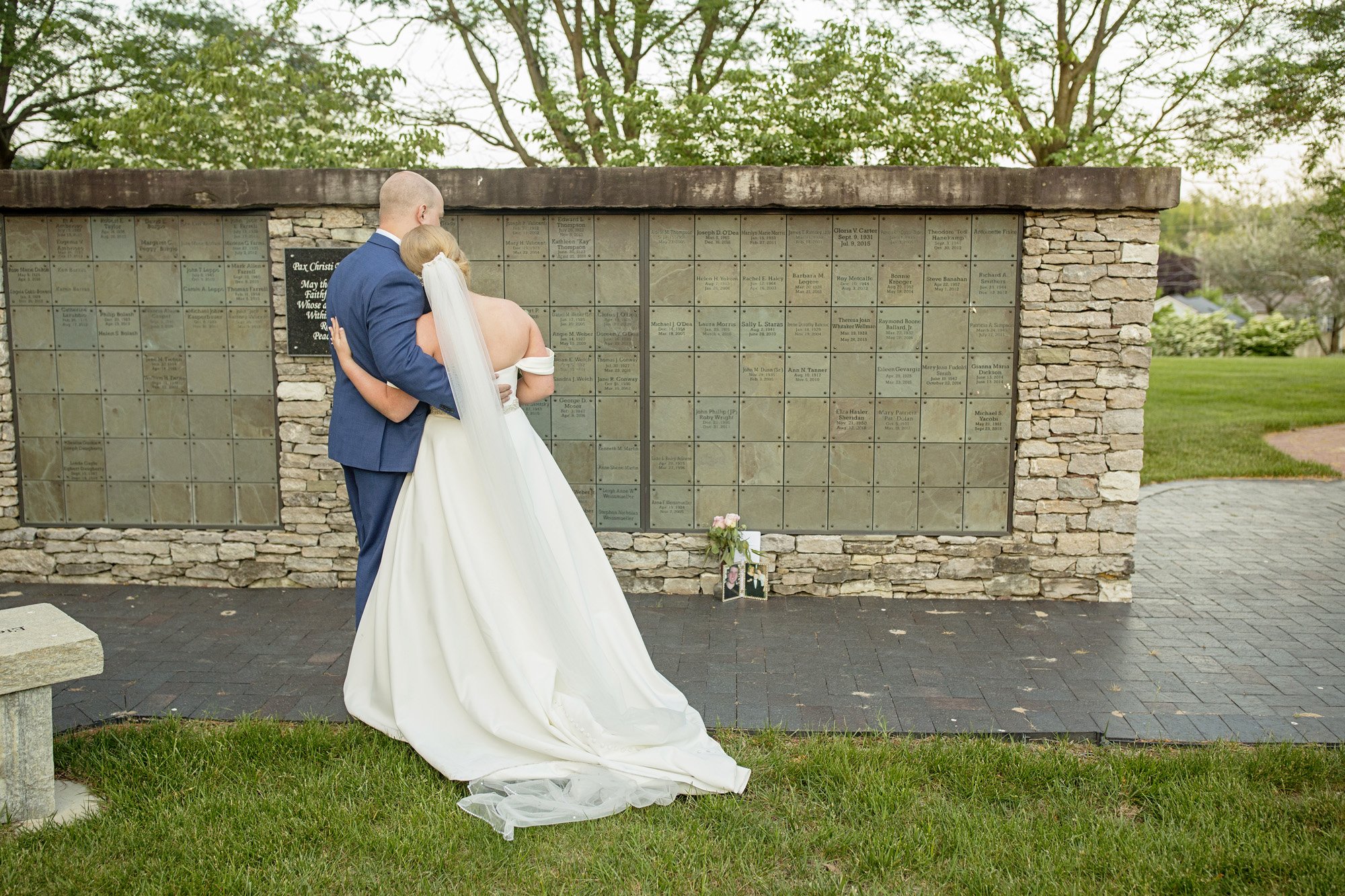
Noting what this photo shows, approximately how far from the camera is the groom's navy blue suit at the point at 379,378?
12.5 feet

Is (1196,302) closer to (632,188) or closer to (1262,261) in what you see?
(1262,261)

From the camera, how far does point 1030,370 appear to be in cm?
609

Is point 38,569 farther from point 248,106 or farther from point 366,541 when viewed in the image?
point 248,106

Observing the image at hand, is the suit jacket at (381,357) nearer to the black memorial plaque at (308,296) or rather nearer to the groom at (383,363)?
the groom at (383,363)

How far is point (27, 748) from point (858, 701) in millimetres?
3135

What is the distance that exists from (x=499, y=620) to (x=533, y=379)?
96 cm

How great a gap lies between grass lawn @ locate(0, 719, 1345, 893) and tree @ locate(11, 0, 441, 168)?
351 inches

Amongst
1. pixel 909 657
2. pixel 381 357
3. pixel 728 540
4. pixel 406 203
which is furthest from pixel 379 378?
pixel 909 657

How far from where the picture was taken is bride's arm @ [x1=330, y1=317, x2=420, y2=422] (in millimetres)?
3920

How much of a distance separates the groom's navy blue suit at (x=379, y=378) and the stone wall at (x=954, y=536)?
7.37 feet

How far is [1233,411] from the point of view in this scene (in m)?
15.9

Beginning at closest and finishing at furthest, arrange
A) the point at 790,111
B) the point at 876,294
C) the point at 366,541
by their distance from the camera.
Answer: the point at 366,541, the point at 876,294, the point at 790,111

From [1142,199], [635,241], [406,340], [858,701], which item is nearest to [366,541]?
[406,340]

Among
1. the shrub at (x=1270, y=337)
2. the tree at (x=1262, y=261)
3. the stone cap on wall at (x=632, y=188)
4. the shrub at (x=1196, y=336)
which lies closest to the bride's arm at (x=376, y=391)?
the stone cap on wall at (x=632, y=188)
